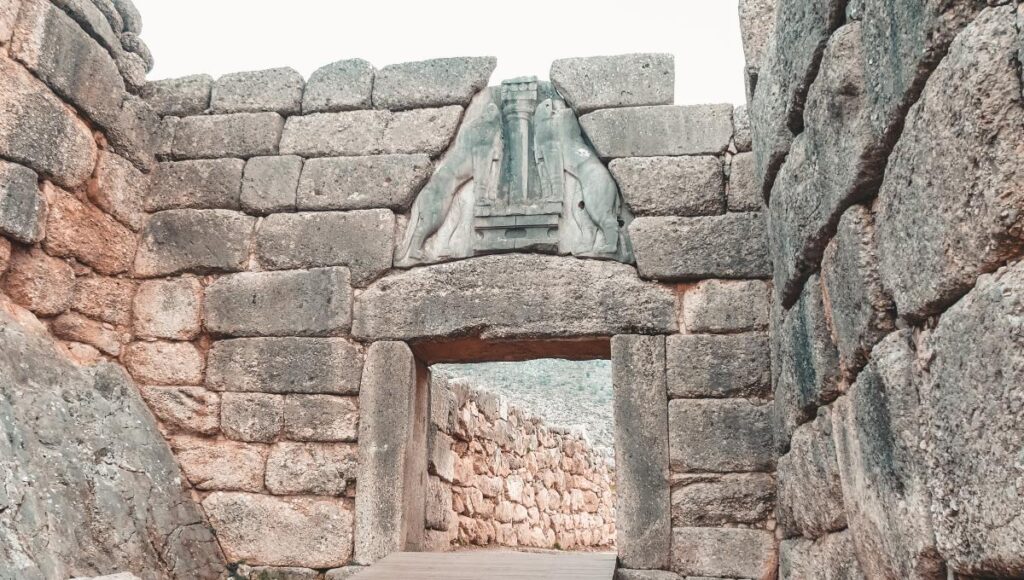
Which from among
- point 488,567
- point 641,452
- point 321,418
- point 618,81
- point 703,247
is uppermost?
point 618,81

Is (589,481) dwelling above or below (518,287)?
below

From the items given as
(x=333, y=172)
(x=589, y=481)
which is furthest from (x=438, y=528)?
(x=589, y=481)

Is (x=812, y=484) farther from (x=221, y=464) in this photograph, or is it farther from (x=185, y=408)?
(x=185, y=408)

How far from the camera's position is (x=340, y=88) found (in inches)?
211

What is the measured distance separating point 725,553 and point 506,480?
132 inches

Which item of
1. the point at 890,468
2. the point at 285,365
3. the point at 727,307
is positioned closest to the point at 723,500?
the point at 727,307

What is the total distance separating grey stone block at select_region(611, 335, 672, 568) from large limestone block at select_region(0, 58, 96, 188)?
3027 mm

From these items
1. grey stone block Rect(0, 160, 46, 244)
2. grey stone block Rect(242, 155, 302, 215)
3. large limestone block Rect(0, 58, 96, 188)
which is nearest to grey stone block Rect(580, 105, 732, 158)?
grey stone block Rect(242, 155, 302, 215)

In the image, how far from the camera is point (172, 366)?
198 inches

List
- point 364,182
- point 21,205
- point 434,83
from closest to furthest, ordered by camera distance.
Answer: point 21,205 < point 364,182 < point 434,83

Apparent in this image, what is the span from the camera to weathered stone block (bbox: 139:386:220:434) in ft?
16.1

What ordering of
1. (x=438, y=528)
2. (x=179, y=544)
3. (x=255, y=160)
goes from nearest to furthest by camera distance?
(x=179, y=544) < (x=255, y=160) < (x=438, y=528)

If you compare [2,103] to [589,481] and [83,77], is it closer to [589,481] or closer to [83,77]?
[83,77]

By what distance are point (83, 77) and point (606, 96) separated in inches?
114
